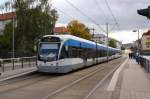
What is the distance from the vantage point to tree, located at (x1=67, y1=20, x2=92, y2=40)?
113m

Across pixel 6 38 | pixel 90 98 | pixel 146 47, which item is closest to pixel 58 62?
pixel 90 98

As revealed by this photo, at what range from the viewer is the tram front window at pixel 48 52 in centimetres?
2900

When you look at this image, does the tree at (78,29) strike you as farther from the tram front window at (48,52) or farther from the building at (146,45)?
the tram front window at (48,52)

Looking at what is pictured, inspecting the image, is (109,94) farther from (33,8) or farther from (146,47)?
(146,47)

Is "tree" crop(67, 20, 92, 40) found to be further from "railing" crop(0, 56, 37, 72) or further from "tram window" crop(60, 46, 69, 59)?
"tram window" crop(60, 46, 69, 59)

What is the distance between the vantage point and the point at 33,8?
Result: 70.6 meters

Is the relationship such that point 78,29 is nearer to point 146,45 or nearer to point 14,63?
point 146,45

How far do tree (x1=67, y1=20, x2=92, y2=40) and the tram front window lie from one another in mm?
82265

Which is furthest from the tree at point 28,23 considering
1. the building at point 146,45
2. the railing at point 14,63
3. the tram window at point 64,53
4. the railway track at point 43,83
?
the building at point 146,45

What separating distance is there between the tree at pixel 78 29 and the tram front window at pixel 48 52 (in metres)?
82.3

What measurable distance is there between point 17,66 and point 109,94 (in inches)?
611

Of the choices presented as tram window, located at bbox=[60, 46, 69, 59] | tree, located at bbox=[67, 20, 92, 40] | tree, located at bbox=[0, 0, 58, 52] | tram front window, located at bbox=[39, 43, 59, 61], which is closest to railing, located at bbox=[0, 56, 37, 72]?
tram front window, located at bbox=[39, 43, 59, 61]

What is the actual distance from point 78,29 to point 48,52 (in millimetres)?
84715

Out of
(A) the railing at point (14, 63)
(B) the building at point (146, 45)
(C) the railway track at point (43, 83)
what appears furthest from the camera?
(B) the building at point (146, 45)
